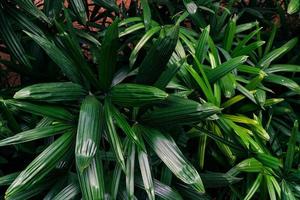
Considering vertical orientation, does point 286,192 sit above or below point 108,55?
below

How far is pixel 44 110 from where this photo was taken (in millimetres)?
1101

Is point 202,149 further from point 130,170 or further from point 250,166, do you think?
point 130,170

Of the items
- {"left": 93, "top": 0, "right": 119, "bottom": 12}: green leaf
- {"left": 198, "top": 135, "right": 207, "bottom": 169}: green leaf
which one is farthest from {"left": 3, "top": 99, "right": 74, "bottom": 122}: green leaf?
{"left": 93, "top": 0, "right": 119, "bottom": 12}: green leaf

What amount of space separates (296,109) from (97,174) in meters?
1.02

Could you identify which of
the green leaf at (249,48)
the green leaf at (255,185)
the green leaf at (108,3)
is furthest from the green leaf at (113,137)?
the green leaf at (249,48)

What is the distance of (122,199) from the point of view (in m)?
1.24

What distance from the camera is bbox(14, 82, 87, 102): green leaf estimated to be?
1.07 m

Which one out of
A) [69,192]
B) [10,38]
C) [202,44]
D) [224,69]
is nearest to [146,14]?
[202,44]

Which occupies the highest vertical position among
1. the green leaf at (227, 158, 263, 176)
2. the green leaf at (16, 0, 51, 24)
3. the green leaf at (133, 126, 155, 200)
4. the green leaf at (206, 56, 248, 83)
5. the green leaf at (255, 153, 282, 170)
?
the green leaf at (16, 0, 51, 24)

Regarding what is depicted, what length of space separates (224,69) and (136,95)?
482 mm

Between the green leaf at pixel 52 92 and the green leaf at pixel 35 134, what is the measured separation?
76mm

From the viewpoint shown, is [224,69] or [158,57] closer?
[158,57]

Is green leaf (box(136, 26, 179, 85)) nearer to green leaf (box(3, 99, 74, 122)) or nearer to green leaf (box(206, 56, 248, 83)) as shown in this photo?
green leaf (box(3, 99, 74, 122))

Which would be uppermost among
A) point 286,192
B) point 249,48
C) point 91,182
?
point 249,48
